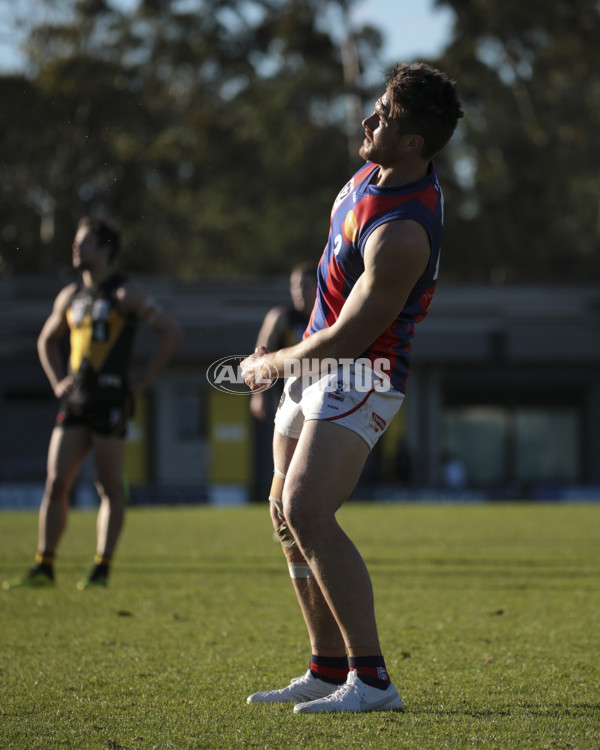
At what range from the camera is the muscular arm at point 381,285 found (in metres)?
3.53

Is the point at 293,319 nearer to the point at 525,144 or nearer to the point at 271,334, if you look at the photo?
the point at 271,334

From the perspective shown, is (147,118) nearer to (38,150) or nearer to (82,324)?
(38,150)

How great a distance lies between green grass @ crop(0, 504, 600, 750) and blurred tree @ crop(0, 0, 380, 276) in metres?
20.8

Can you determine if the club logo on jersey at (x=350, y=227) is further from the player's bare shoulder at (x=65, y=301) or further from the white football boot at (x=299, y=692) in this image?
the player's bare shoulder at (x=65, y=301)

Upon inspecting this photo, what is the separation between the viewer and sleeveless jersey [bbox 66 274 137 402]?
269 inches

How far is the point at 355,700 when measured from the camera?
3.58 m

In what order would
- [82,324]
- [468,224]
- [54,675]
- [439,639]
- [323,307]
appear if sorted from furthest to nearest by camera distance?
[468,224], [82,324], [439,639], [54,675], [323,307]

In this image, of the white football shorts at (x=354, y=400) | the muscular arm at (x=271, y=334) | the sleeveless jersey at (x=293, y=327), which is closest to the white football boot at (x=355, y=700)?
the white football shorts at (x=354, y=400)

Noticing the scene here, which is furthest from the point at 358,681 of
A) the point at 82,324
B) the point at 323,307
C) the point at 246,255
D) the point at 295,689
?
the point at 246,255

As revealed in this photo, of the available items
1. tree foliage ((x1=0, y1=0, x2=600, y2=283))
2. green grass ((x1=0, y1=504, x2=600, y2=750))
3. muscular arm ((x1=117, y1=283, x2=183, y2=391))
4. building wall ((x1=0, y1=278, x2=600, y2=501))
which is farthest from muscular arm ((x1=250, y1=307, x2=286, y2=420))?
tree foliage ((x1=0, y1=0, x2=600, y2=283))

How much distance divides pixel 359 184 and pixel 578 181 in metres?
34.3

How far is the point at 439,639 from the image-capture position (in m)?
5.09

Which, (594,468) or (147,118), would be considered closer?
(594,468)

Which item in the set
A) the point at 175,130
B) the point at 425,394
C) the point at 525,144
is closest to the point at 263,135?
the point at 175,130
